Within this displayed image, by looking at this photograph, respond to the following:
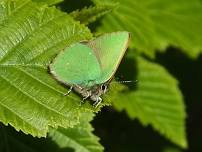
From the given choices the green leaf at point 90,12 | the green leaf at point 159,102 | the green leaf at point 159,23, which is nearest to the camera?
the green leaf at point 90,12

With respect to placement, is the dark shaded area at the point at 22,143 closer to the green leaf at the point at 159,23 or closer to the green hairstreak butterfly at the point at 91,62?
the green hairstreak butterfly at the point at 91,62

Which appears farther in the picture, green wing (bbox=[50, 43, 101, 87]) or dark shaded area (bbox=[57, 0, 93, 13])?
dark shaded area (bbox=[57, 0, 93, 13])

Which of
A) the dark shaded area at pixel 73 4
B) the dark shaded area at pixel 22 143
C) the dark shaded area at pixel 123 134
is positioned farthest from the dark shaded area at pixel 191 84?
the dark shaded area at pixel 22 143

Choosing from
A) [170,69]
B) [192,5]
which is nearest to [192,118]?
[170,69]

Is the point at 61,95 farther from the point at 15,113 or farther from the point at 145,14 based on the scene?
the point at 145,14

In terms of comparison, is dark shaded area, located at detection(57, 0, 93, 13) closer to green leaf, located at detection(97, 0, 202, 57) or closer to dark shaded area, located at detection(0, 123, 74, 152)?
green leaf, located at detection(97, 0, 202, 57)

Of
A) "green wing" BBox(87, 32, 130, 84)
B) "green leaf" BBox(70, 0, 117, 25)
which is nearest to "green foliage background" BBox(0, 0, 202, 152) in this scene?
"green leaf" BBox(70, 0, 117, 25)

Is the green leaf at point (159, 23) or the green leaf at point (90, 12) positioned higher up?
the green leaf at point (90, 12)

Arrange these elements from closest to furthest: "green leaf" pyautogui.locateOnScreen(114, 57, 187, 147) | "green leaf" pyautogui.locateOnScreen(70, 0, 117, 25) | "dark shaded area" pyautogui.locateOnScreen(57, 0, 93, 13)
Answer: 1. "green leaf" pyautogui.locateOnScreen(70, 0, 117, 25)
2. "dark shaded area" pyautogui.locateOnScreen(57, 0, 93, 13)
3. "green leaf" pyautogui.locateOnScreen(114, 57, 187, 147)
